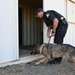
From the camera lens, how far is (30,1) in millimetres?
11820

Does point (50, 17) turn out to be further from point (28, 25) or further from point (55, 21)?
point (28, 25)

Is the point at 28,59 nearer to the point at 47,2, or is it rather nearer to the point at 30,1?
the point at 47,2

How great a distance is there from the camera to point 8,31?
18.7 ft

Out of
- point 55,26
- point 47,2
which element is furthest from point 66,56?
point 47,2

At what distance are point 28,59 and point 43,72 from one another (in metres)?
1.74

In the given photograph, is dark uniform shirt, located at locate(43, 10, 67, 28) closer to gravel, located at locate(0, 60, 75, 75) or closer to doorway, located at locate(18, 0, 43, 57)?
gravel, located at locate(0, 60, 75, 75)

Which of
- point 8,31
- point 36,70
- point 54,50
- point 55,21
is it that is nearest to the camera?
point 36,70

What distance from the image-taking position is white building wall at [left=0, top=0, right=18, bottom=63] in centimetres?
549

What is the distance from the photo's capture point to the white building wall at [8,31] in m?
5.49

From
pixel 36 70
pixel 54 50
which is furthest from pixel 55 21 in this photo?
pixel 36 70

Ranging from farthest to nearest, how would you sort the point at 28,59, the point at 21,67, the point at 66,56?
the point at 28,59 → the point at 66,56 → the point at 21,67

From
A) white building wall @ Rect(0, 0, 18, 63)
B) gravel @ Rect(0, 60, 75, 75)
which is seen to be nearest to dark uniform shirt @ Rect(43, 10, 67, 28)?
white building wall @ Rect(0, 0, 18, 63)

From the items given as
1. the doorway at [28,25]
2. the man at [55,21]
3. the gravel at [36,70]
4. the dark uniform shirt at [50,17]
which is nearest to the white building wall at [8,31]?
the gravel at [36,70]

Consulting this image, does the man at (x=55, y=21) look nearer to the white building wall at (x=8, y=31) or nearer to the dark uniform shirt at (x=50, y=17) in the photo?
the dark uniform shirt at (x=50, y=17)
